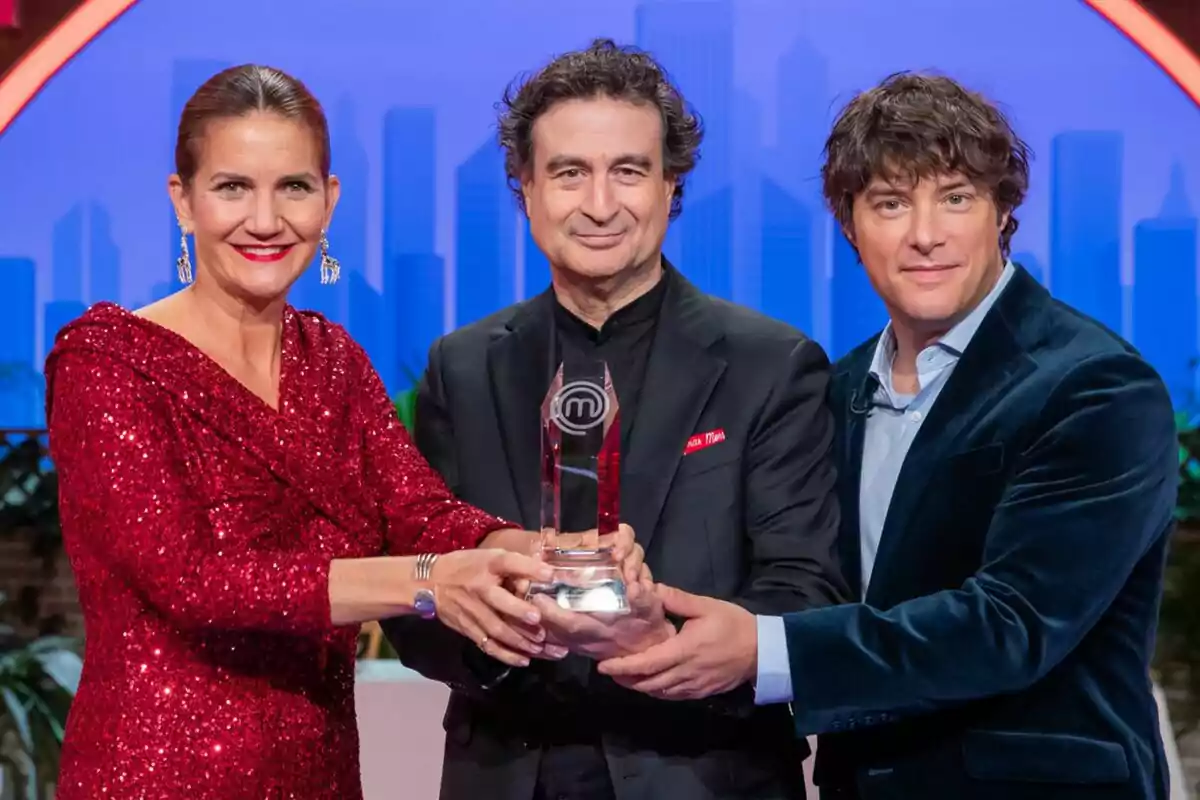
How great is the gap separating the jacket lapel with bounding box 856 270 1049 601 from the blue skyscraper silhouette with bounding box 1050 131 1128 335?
7.31ft

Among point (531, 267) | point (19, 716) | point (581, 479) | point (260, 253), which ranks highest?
point (531, 267)

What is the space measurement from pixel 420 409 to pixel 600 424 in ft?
1.59

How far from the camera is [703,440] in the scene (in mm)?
2074

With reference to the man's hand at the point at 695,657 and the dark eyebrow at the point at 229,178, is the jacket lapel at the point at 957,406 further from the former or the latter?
the dark eyebrow at the point at 229,178

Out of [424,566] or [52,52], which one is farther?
[52,52]

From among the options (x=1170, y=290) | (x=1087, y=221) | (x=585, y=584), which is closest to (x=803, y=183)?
(x=1087, y=221)

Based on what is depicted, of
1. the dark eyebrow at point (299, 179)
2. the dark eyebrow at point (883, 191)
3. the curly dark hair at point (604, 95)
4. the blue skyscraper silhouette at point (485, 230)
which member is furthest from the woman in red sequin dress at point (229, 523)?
the blue skyscraper silhouette at point (485, 230)

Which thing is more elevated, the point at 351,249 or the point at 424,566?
the point at 351,249

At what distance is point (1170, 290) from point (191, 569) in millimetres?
3208

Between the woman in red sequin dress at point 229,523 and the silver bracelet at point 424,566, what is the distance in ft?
0.04

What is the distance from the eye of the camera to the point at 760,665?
1910 mm

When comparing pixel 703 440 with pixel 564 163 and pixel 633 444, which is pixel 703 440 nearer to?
pixel 633 444

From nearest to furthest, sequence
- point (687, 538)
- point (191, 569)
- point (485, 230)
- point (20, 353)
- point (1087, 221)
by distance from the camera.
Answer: point (191, 569) → point (687, 538) → point (1087, 221) → point (485, 230) → point (20, 353)

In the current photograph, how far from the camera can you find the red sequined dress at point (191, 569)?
172 centimetres
